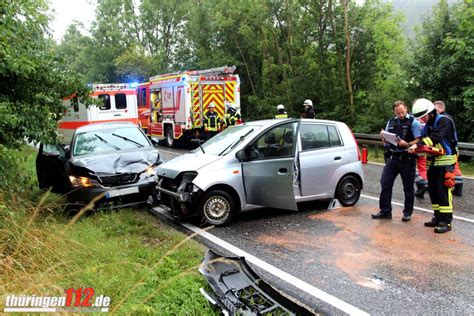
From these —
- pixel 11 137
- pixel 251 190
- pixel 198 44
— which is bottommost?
pixel 251 190

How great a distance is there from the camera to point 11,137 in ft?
18.5

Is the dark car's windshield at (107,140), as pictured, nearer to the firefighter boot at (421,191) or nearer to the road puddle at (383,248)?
the road puddle at (383,248)

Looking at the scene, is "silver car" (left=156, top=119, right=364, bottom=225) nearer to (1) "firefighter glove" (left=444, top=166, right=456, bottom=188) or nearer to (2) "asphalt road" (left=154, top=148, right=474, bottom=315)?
(2) "asphalt road" (left=154, top=148, right=474, bottom=315)

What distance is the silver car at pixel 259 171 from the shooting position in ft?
20.7

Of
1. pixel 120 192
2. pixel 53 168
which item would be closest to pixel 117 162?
pixel 120 192

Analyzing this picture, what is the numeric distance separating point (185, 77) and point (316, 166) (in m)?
10.3

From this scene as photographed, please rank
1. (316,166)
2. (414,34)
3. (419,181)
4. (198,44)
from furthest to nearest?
(198,44), (414,34), (419,181), (316,166)

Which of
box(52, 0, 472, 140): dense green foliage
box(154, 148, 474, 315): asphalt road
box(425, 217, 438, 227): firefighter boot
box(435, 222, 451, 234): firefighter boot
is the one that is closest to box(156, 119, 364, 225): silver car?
box(154, 148, 474, 315): asphalt road

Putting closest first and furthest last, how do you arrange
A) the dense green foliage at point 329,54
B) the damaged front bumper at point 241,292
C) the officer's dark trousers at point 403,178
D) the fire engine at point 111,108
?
the damaged front bumper at point 241,292 < the officer's dark trousers at point 403,178 < the dense green foliage at point 329,54 < the fire engine at point 111,108

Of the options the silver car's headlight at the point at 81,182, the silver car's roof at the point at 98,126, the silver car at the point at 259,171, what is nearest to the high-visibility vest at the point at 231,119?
the silver car's roof at the point at 98,126

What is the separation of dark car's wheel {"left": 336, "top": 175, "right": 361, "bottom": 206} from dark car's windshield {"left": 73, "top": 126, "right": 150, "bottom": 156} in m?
3.94

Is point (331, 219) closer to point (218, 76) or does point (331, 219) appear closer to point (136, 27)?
point (218, 76)

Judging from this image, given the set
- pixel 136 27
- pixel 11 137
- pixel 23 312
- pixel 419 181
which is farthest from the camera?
pixel 136 27

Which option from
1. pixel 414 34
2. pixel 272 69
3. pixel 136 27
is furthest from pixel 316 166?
pixel 136 27
